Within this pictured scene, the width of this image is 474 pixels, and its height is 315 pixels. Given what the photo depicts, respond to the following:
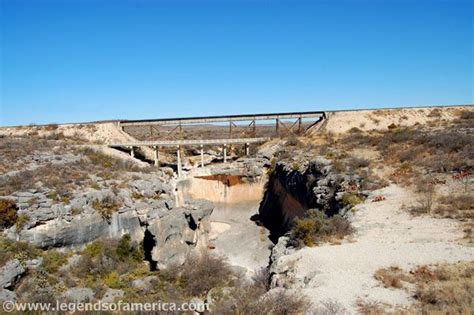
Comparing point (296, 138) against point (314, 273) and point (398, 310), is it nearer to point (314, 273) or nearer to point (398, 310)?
point (314, 273)

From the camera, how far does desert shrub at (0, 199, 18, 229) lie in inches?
670

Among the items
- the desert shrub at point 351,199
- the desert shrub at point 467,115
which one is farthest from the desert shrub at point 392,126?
the desert shrub at point 351,199

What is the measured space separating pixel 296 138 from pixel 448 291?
24895 mm

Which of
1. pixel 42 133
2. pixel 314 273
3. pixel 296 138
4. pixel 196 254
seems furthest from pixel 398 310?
pixel 42 133

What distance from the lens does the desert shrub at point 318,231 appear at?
12641 millimetres

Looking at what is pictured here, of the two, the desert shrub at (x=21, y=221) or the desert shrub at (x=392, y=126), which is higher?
the desert shrub at (x=392, y=126)

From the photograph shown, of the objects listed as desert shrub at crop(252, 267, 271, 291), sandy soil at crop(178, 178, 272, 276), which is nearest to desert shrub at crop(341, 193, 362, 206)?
desert shrub at crop(252, 267, 271, 291)

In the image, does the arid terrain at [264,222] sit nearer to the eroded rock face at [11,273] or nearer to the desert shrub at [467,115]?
the eroded rock face at [11,273]

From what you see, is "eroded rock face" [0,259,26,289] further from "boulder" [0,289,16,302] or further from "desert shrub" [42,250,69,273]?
"desert shrub" [42,250,69,273]

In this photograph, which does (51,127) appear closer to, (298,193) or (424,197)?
(298,193)

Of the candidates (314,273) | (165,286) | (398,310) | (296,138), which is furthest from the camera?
(296,138)

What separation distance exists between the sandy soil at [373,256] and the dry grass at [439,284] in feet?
0.96

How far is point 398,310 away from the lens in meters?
7.45

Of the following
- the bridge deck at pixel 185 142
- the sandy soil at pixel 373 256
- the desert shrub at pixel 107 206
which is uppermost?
the bridge deck at pixel 185 142
